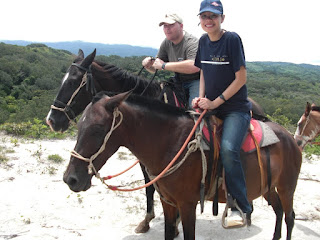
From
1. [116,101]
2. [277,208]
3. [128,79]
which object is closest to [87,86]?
[128,79]

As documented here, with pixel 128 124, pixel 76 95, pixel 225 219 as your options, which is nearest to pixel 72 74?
pixel 76 95

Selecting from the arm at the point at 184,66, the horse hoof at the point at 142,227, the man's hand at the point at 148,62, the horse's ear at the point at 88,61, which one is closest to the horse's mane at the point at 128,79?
the horse's ear at the point at 88,61

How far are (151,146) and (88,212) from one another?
8.87ft

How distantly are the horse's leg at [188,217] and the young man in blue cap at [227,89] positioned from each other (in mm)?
391

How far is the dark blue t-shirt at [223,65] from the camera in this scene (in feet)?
9.02

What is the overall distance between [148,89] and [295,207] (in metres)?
3.79

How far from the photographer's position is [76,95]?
12.5 feet

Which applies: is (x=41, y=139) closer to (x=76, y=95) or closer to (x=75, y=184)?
(x=76, y=95)

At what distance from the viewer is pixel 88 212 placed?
4.82 m

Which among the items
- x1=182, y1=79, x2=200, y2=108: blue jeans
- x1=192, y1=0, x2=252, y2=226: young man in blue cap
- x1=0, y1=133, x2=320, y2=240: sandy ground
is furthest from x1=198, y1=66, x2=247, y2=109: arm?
x1=0, y1=133, x2=320, y2=240: sandy ground

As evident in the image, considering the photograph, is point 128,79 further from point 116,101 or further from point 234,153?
point 234,153

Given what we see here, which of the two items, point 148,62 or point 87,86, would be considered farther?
point 148,62

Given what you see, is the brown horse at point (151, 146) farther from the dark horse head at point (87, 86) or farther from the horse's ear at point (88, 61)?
the horse's ear at point (88, 61)

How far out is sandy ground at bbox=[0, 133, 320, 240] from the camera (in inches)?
167
